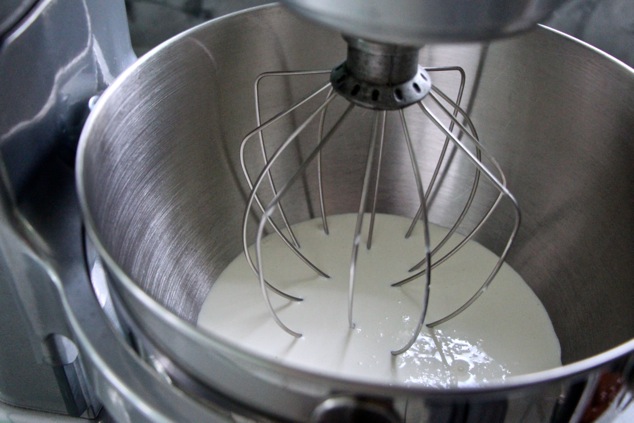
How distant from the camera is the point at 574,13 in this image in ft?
2.36

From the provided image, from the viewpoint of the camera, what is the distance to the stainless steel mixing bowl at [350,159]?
0.55m

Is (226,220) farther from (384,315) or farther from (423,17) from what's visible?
(423,17)

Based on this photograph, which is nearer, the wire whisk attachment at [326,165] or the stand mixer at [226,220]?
the stand mixer at [226,220]

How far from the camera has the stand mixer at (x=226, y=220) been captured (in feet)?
1.15

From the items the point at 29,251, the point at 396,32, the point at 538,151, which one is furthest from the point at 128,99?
the point at 538,151

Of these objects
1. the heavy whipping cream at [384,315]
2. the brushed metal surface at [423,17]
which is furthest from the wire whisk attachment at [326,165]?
the brushed metal surface at [423,17]

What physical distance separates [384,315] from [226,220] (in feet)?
0.63

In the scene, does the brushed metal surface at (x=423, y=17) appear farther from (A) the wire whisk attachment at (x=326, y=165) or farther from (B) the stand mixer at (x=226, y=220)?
(A) the wire whisk attachment at (x=326, y=165)

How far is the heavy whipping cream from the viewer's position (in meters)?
0.61

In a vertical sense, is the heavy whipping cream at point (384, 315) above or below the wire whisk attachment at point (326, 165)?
below

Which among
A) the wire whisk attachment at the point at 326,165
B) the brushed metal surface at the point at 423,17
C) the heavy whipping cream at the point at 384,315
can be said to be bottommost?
the heavy whipping cream at the point at 384,315

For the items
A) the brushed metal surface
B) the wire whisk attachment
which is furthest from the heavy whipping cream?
the brushed metal surface

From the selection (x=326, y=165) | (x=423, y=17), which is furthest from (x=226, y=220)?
(x=423, y=17)

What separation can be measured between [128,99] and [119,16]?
0.46ft
